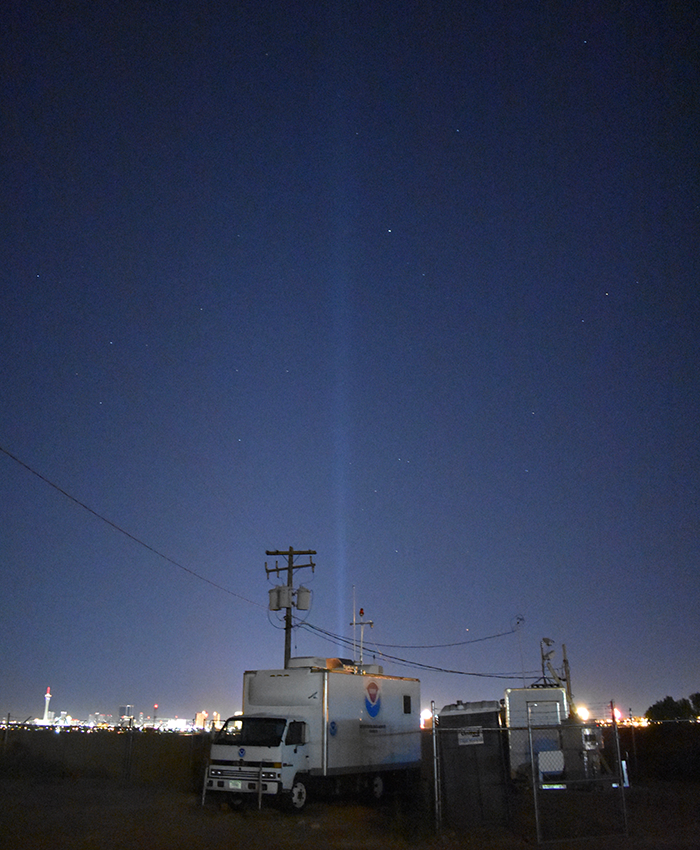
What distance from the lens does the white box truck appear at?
625 inches

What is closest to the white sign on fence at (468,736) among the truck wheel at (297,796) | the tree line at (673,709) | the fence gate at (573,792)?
the fence gate at (573,792)

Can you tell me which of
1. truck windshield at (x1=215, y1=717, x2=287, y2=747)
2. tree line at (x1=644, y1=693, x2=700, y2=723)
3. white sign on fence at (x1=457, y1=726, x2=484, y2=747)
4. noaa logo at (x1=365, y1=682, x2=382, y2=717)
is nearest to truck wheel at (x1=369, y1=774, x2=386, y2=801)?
noaa logo at (x1=365, y1=682, x2=382, y2=717)

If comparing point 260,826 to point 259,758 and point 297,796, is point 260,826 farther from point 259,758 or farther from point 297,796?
point 297,796

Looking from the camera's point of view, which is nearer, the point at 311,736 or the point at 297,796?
the point at 297,796

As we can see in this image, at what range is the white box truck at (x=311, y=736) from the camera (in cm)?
1588

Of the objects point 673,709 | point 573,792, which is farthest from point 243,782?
point 673,709

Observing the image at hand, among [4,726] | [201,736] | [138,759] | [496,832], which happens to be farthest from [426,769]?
[496,832]

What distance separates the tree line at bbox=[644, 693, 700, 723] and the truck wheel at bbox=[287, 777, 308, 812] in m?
51.6

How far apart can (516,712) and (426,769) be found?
25.3 ft

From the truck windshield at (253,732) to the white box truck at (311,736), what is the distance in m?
0.02

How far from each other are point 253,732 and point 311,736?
4.34 ft

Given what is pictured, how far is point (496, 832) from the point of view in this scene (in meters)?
12.3

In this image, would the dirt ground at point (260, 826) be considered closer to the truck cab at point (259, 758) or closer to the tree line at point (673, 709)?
the truck cab at point (259, 758)

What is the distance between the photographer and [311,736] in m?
16.7
